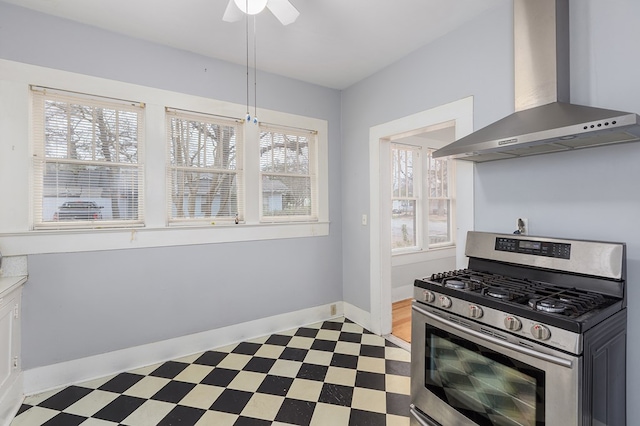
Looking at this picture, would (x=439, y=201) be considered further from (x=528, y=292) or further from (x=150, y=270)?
(x=150, y=270)

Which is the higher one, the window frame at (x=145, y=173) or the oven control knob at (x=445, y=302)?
the window frame at (x=145, y=173)

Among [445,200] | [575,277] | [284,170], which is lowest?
[575,277]

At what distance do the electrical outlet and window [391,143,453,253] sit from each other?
7.54 feet

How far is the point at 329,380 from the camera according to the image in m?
2.34

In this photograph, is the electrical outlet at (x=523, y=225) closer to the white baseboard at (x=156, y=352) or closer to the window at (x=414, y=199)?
the white baseboard at (x=156, y=352)

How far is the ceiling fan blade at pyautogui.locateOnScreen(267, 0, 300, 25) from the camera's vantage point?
1731 mm

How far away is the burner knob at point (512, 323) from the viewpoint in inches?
52.4

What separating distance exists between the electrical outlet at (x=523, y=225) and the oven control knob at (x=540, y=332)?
841mm

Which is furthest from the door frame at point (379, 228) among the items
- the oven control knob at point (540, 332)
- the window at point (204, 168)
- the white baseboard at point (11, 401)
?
the white baseboard at point (11, 401)

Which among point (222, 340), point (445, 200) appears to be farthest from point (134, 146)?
point (445, 200)

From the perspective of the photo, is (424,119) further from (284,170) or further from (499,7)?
(284,170)

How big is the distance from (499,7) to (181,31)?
238cm

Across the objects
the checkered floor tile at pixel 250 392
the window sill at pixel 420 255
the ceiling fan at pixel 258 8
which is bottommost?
the checkered floor tile at pixel 250 392

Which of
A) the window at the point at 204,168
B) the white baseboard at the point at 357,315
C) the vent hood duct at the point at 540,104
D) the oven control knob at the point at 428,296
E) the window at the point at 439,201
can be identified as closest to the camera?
the vent hood duct at the point at 540,104
